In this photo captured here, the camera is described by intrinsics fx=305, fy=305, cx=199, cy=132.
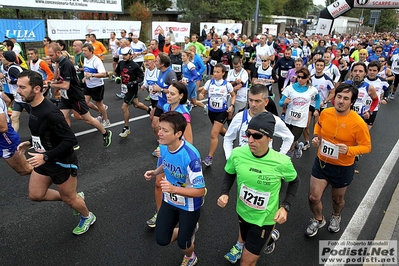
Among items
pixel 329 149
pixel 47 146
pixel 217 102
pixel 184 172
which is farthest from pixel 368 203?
pixel 47 146

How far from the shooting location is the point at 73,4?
53.4ft

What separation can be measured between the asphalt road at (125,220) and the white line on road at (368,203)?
7 cm

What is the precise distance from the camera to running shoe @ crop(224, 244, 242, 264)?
3338 millimetres

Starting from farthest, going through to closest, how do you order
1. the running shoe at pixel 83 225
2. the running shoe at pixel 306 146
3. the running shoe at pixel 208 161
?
the running shoe at pixel 306 146 → the running shoe at pixel 208 161 → the running shoe at pixel 83 225

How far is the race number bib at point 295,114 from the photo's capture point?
216 inches

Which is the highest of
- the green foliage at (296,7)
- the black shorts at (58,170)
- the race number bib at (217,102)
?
the green foliage at (296,7)

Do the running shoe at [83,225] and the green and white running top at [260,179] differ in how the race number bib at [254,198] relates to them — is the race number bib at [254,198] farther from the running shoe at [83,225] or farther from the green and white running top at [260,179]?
the running shoe at [83,225]

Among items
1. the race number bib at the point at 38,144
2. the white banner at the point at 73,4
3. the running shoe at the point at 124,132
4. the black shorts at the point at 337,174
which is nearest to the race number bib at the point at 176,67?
the running shoe at the point at 124,132

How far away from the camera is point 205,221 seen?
13.5 ft

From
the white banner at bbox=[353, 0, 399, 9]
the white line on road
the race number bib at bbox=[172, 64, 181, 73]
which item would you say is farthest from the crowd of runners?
the white banner at bbox=[353, 0, 399, 9]

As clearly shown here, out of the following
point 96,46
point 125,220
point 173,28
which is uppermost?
point 173,28

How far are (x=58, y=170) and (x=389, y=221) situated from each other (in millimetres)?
4277

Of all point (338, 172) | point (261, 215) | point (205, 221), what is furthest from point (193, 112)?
point (261, 215)

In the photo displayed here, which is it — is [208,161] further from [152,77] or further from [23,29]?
[23,29]
